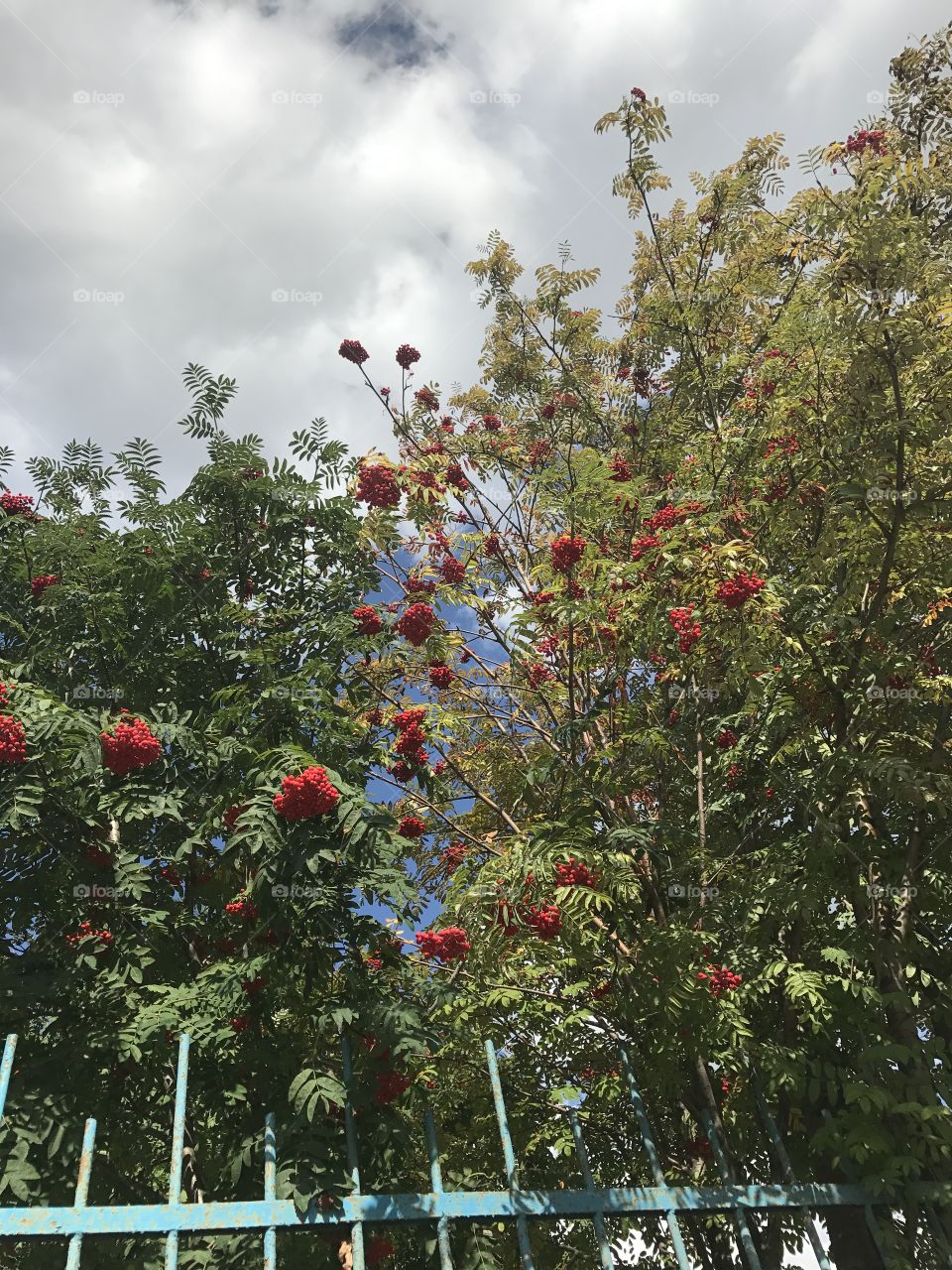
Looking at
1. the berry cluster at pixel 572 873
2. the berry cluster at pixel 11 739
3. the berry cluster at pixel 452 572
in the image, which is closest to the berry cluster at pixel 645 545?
the berry cluster at pixel 452 572

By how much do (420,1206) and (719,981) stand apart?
1.84m

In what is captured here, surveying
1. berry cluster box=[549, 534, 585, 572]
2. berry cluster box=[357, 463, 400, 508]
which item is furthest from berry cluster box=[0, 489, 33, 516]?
berry cluster box=[549, 534, 585, 572]

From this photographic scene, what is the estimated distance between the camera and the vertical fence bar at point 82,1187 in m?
2.74

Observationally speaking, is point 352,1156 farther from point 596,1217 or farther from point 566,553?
point 566,553

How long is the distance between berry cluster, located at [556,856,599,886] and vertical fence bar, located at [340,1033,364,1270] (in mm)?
1375

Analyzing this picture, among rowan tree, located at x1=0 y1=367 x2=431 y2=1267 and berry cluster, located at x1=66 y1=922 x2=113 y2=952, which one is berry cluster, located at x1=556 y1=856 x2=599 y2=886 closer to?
rowan tree, located at x1=0 y1=367 x2=431 y2=1267

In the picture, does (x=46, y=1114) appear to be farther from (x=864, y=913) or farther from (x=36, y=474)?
(x=36, y=474)

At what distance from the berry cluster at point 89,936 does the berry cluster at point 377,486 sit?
3480mm

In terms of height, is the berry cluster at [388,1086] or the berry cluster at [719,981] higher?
the berry cluster at [719,981]

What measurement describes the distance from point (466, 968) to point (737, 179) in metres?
7.36

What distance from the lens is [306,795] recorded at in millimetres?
3885

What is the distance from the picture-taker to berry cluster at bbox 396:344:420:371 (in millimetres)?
7684

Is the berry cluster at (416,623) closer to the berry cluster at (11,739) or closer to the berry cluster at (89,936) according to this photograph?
the berry cluster at (11,739)

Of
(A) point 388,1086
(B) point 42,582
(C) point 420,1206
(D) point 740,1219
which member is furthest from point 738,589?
(B) point 42,582
